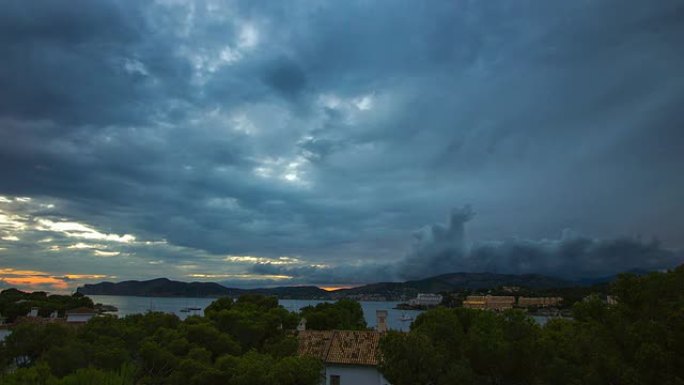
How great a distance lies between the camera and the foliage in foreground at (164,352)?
66.8 ft

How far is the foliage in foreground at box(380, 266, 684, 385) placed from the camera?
580 inches

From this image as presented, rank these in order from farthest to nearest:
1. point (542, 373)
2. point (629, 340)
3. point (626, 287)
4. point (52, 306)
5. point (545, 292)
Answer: point (545, 292)
point (52, 306)
point (542, 373)
point (626, 287)
point (629, 340)

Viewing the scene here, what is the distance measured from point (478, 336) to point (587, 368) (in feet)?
21.6

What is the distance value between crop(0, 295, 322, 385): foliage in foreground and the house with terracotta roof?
3.16m

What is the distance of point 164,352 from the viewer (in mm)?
27094

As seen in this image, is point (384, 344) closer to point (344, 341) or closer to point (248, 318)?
point (344, 341)

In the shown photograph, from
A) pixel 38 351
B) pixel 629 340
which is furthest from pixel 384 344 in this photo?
pixel 38 351

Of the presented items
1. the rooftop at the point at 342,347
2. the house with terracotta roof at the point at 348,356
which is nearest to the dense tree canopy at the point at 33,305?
the rooftop at the point at 342,347

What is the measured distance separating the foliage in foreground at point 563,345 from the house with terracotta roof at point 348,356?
258 inches

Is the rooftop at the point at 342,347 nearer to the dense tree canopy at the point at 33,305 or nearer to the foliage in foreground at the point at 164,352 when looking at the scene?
the foliage in foreground at the point at 164,352

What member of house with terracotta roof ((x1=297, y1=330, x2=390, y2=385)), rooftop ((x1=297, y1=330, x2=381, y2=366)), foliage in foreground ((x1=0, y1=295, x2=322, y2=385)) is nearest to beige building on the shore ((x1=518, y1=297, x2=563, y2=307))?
rooftop ((x1=297, y1=330, x2=381, y2=366))

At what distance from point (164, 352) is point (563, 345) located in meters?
20.1

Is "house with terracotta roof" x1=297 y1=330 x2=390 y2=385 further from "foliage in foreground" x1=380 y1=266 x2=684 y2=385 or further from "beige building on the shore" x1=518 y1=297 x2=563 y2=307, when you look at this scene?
"beige building on the shore" x1=518 y1=297 x2=563 y2=307

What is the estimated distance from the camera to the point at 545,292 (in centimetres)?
16338
